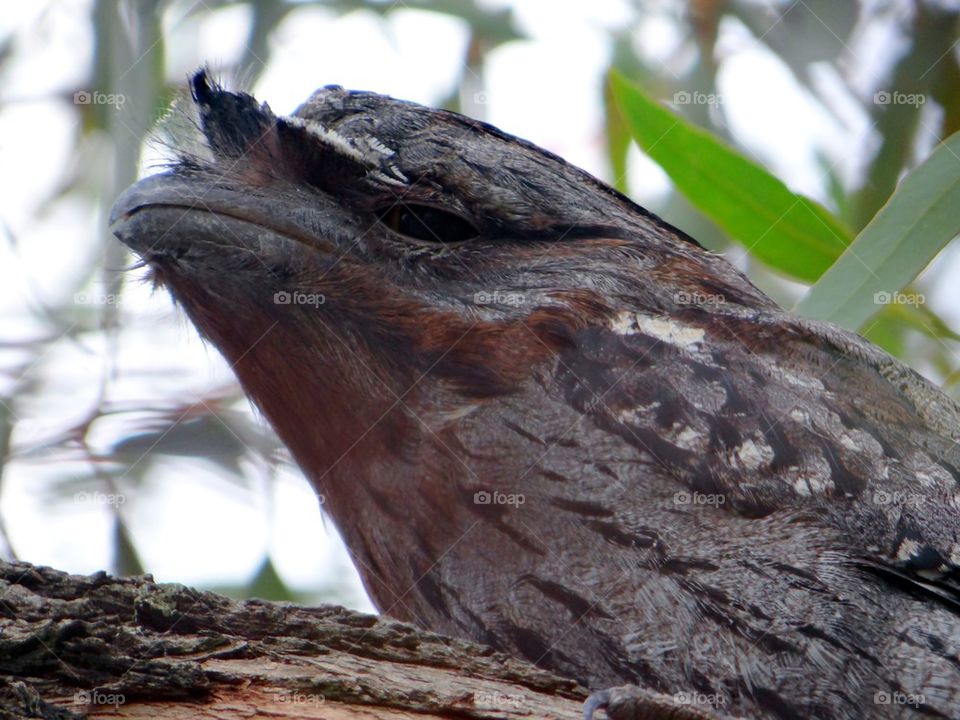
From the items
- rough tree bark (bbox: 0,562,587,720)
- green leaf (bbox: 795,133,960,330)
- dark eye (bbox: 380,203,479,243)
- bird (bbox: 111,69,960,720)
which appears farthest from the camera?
green leaf (bbox: 795,133,960,330)

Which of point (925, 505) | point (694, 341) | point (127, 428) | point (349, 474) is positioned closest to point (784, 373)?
point (694, 341)

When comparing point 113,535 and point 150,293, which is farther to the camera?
point 113,535

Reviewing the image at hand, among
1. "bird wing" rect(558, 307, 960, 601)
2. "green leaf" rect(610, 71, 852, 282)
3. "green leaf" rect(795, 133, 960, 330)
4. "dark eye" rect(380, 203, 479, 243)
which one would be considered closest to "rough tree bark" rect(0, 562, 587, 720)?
"bird wing" rect(558, 307, 960, 601)

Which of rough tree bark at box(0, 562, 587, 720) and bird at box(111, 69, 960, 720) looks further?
bird at box(111, 69, 960, 720)

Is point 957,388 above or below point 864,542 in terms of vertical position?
above

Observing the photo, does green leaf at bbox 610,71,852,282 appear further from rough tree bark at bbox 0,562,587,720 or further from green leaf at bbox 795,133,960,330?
rough tree bark at bbox 0,562,587,720

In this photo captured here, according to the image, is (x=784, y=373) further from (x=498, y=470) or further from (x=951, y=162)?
(x=951, y=162)

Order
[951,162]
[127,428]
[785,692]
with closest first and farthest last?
1. [785,692]
2. [951,162]
3. [127,428]
